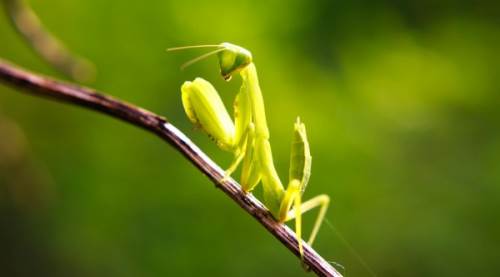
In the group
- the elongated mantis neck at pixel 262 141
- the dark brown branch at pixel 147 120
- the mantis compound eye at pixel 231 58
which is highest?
the mantis compound eye at pixel 231 58

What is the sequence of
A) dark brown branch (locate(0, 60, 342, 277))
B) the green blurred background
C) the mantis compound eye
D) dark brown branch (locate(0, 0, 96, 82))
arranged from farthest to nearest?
the green blurred background, the mantis compound eye, dark brown branch (locate(0, 0, 96, 82)), dark brown branch (locate(0, 60, 342, 277))

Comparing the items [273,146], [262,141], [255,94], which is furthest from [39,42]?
[273,146]

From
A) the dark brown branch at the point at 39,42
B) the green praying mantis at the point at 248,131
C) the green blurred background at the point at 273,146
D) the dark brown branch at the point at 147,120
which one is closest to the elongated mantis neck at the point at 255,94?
the green praying mantis at the point at 248,131

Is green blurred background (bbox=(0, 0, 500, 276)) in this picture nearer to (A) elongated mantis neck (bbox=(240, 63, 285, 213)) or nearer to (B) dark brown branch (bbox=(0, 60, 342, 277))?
(A) elongated mantis neck (bbox=(240, 63, 285, 213))

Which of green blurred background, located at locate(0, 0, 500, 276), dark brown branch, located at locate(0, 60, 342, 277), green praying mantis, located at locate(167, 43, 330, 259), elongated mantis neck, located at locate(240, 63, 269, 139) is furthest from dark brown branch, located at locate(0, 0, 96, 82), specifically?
green blurred background, located at locate(0, 0, 500, 276)

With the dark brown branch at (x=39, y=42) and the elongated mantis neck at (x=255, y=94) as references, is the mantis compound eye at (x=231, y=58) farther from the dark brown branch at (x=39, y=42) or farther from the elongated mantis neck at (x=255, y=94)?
the dark brown branch at (x=39, y=42)

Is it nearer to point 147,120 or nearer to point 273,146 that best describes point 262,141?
point 147,120
